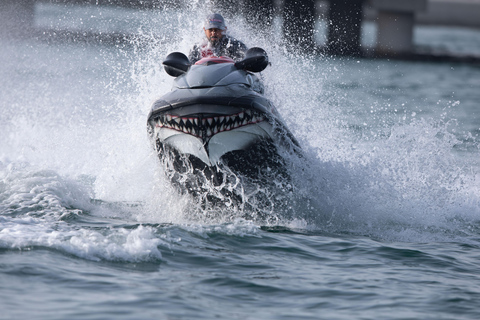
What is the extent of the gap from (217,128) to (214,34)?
2.19 m

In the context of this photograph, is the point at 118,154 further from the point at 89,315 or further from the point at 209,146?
the point at 89,315

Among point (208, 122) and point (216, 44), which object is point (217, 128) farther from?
point (216, 44)

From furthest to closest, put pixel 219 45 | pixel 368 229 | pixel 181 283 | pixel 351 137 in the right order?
pixel 351 137
pixel 219 45
pixel 368 229
pixel 181 283

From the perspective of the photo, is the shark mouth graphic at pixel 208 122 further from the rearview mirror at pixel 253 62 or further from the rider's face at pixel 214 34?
the rider's face at pixel 214 34

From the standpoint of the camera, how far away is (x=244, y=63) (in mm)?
7871

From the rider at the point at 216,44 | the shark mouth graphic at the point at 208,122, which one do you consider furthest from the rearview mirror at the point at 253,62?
the rider at the point at 216,44

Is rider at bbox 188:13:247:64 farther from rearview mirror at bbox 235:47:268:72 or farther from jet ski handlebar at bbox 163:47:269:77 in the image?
rearview mirror at bbox 235:47:268:72

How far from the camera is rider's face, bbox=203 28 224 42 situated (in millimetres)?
8969

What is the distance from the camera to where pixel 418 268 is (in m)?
6.43

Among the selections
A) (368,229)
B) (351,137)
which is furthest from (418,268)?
(351,137)

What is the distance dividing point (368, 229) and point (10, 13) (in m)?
21.8

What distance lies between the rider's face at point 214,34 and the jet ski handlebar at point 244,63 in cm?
105

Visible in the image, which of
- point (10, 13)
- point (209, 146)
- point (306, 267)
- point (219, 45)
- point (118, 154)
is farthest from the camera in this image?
point (10, 13)

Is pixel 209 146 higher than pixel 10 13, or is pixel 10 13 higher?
pixel 10 13
